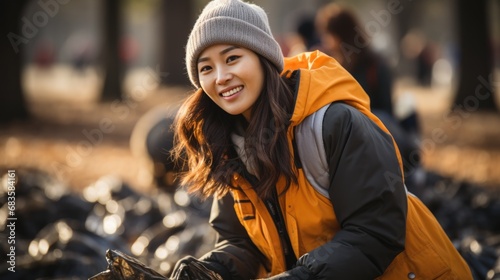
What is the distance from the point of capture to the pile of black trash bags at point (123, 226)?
481 cm

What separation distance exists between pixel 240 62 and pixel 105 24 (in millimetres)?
16914

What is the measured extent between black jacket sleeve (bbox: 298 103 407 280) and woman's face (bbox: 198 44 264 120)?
1.39 feet

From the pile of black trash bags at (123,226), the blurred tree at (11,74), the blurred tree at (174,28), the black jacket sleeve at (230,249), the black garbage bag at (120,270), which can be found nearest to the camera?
the black garbage bag at (120,270)

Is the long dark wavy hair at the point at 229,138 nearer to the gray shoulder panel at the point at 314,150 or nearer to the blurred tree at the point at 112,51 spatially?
the gray shoulder panel at the point at 314,150

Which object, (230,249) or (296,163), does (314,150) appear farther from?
(230,249)

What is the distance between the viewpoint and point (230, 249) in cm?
359

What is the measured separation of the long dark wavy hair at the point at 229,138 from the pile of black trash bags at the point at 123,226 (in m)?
1.03

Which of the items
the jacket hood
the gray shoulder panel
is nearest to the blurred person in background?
the jacket hood

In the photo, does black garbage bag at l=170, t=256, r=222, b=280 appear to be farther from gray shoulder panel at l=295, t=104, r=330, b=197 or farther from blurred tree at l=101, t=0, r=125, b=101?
blurred tree at l=101, t=0, r=125, b=101

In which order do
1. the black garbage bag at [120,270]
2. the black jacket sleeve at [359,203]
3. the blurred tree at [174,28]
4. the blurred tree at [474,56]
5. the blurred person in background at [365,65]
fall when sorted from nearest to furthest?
the black jacket sleeve at [359,203] < the black garbage bag at [120,270] < the blurred person in background at [365,65] < the blurred tree at [474,56] < the blurred tree at [174,28]

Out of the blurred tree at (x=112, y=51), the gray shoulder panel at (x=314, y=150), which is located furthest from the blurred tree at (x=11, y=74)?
the gray shoulder panel at (x=314, y=150)

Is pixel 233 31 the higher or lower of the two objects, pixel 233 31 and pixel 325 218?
the higher

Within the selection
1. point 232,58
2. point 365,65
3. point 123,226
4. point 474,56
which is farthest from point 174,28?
point 232,58

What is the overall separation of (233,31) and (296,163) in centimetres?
66
